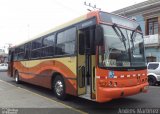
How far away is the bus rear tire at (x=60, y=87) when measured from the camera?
11151 millimetres

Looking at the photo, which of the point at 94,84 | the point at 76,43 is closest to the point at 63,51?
the point at 76,43

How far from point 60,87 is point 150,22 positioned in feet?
70.8

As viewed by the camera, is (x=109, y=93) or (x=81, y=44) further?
(x=81, y=44)

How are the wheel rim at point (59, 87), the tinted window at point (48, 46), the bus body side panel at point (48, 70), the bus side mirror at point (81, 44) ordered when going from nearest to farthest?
the bus side mirror at point (81, 44) < the bus body side panel at point (48, 70) < the wheel rim at point (59, 87) < the tinted window at point (48, 46)

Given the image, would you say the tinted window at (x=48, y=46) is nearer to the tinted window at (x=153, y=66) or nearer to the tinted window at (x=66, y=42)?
the tinted window at (x=66, y=42)

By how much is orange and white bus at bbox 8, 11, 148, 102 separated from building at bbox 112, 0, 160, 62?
1900 cm

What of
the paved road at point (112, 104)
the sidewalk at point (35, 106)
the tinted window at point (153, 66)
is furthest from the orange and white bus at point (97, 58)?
the tinted window at point (153, 66)

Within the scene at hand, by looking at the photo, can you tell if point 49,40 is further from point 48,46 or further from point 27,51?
point 27,51

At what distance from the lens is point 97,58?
871cm

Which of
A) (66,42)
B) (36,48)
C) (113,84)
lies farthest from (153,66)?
(113,84)

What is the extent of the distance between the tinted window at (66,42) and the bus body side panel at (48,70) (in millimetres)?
300

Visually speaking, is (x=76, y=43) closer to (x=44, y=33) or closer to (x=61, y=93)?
(x=61, y=93)

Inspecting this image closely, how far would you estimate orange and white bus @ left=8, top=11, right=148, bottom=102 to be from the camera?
8.70 meters

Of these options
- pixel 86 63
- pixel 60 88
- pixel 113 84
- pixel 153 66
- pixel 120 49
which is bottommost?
pixel 60 88
